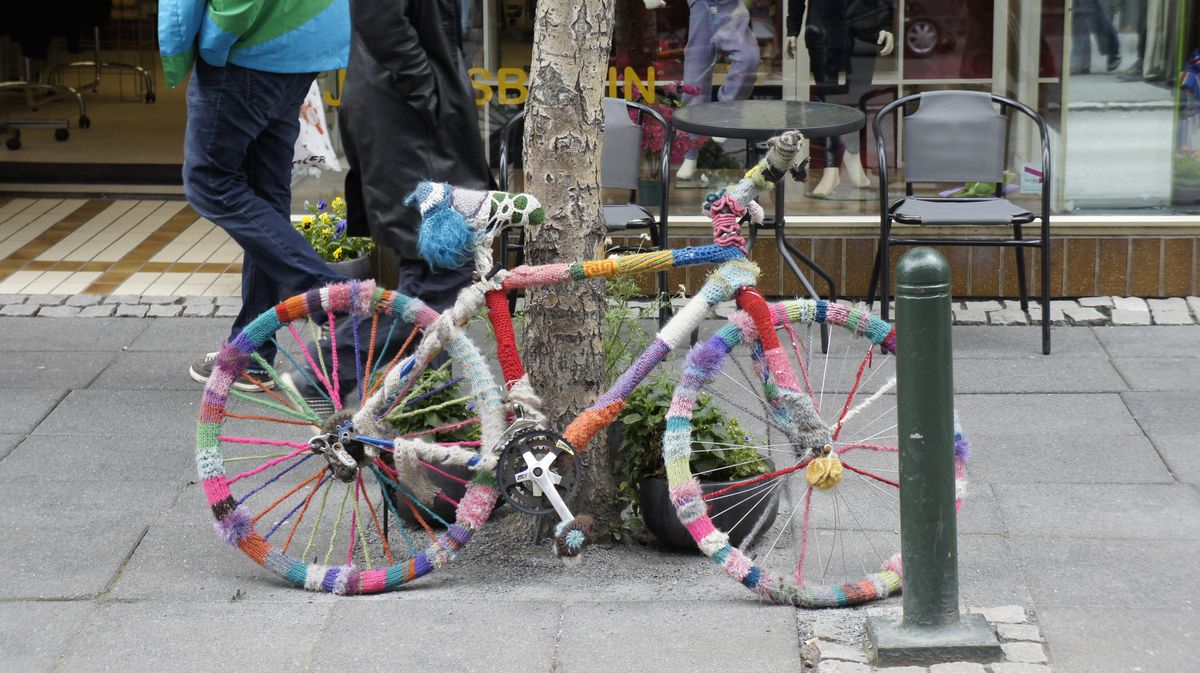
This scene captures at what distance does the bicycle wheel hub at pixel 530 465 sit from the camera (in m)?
4.10

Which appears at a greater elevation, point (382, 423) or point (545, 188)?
point (545, 188)

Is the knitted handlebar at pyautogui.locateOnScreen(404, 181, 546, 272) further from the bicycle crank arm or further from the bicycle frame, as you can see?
the bicycle crank arm

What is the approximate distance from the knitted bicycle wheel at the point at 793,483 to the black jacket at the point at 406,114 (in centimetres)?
166

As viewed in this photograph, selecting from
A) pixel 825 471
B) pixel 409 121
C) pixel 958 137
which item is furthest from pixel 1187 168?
pixel 825 471

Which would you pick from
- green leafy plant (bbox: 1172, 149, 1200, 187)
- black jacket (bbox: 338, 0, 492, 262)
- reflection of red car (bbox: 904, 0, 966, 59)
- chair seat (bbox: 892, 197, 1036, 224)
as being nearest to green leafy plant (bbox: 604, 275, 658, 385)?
black jacket (bbox: 338, 0, 492, 262)

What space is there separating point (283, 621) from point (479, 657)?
57cm

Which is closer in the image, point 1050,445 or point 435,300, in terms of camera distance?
point 1050,445

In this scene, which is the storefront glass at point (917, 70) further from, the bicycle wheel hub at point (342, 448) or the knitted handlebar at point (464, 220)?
the bicycle wheel hub at point (342, 448)

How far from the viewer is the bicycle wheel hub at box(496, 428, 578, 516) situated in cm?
410

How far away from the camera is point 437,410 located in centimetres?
459

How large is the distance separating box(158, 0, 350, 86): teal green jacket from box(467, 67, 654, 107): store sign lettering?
1.57 metres

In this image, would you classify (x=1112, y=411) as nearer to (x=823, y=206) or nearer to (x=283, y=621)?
(x=823, y=206)

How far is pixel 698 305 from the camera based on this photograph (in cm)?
411

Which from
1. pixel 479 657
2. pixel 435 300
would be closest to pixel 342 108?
pixel 435 300
